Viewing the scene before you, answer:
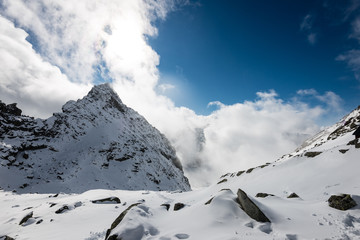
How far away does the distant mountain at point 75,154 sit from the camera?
160 ft

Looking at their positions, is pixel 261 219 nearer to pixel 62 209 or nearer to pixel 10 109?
pixel 62 209

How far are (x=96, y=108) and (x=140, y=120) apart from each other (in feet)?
126

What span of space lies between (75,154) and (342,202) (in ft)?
236

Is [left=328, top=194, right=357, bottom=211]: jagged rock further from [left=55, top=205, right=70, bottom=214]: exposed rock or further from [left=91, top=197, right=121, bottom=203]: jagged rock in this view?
[left=55, top=205, right=70, bottom=214]: exposed rock

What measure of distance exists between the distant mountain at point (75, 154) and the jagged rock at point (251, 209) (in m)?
50.3

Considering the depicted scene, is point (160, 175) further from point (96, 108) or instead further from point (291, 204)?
point (291, 204)

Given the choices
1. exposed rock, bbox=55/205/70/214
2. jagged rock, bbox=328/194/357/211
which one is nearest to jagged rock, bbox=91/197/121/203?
exposed rock, bbox=55/205/70/214

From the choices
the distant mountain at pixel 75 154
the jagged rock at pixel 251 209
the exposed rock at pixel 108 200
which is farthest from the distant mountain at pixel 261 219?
the distant mountain at pixel 75 154

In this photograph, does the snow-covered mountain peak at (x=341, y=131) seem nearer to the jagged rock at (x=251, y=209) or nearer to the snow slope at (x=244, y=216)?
the snow slope at (x=244, y=216)

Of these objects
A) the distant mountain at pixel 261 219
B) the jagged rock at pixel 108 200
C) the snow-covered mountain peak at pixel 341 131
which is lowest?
the distant mountain at pixel 261 219

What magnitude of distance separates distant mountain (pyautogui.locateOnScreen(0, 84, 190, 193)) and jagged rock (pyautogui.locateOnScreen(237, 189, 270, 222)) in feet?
165

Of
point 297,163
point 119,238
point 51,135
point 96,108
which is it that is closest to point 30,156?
point 51,135

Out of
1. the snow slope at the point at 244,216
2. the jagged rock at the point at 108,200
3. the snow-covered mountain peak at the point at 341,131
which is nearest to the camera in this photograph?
the snow slope at the point at 244,216

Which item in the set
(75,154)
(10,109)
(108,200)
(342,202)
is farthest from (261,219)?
(10,109)
